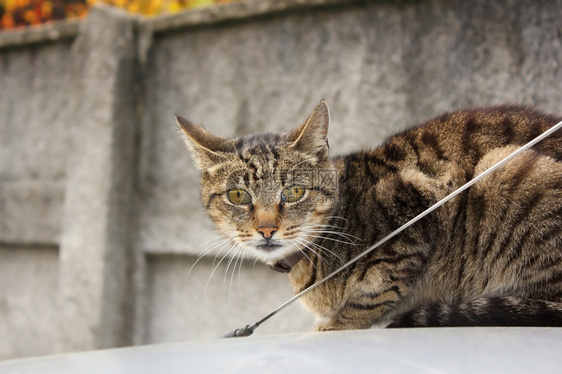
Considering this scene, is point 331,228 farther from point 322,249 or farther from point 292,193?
point 292,193

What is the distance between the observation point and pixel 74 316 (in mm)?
4449

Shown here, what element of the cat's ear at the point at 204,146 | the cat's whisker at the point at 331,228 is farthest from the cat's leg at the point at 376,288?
the cat's ear at the point at 204,146

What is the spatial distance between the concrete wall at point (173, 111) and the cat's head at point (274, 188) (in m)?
0.80

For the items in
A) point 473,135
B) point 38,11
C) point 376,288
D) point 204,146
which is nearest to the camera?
point 376,288

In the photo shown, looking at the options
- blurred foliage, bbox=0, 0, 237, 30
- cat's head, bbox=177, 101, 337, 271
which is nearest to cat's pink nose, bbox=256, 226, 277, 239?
cat's head, bbox=177, 101, 337, 271

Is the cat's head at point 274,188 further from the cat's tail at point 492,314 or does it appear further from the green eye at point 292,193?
the cat's tail at point 492,314

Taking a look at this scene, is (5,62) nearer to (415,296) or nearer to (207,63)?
(207,63)

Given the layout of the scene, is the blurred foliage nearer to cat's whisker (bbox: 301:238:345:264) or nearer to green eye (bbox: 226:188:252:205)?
green eye (bbox: 226:188:252:205)

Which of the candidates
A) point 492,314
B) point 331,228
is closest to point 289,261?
point 331,228

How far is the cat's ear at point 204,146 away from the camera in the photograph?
2.54 m

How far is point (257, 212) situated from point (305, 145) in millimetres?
378

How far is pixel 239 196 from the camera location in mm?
2498

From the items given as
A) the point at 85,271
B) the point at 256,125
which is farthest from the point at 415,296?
the point at 85,271

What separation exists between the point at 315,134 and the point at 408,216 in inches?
22.0
